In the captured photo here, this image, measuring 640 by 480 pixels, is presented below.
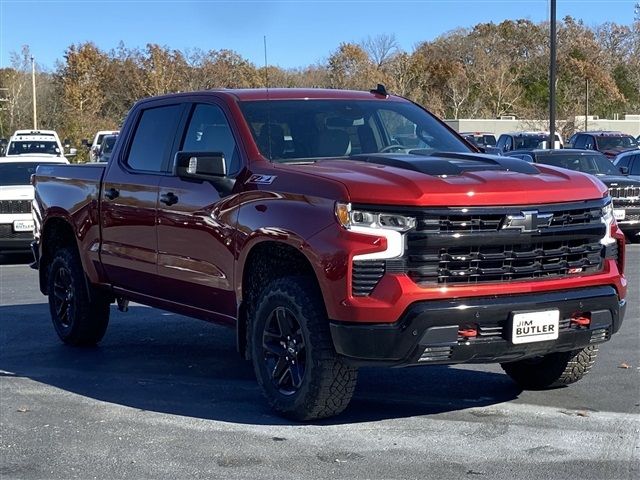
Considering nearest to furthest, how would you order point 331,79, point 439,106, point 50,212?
point 50,212
point 331,79
point 439,106

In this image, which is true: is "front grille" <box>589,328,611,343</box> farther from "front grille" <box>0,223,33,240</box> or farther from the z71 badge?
"front grille" <box>0,223,33,240</box>

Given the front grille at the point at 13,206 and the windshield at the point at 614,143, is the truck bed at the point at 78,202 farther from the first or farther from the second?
the windshield at the point at 614,143

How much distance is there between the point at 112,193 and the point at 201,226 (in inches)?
58.6

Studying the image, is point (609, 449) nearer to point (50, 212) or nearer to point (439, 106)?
point (50, 212)

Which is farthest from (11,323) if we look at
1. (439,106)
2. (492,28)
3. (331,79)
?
(492,28)

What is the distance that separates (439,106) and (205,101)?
4464 cm

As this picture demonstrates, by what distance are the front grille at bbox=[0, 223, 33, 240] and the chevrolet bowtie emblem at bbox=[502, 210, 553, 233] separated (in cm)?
1173

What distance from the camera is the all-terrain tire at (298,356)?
6035 mm

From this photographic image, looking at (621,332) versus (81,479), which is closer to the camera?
(81,479)

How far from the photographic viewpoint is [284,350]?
638 centimetres

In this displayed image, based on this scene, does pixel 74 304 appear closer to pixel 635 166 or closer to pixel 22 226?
pixel 22 226

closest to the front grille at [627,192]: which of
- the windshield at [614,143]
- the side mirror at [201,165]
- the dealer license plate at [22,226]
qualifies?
the dealer license plate at [22,226]

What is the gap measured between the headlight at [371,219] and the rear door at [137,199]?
2.19m

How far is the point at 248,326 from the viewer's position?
6.65 m
